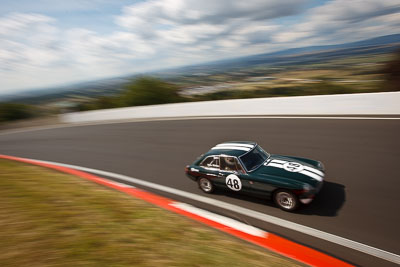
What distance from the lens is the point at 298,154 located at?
26.2 ft

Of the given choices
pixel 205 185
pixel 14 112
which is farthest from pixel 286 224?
pixel 14 112

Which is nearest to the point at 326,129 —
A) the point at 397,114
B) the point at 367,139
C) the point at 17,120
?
the point at 367,139

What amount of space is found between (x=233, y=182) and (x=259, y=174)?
0.66m

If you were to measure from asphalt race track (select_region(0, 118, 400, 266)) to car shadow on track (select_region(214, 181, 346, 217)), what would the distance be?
2 centimetres

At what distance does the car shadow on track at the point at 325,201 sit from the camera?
500 cm

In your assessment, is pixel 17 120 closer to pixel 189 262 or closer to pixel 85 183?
pixel 85 183


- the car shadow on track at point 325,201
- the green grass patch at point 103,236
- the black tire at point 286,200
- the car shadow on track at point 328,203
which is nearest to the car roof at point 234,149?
the car shadow on track at point 325,201

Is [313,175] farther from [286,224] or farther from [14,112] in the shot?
[14,112]

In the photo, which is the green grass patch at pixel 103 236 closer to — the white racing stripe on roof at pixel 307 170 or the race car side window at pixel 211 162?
the race car side window at pixel 211 162

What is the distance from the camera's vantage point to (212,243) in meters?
3.98

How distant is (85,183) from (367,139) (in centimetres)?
921

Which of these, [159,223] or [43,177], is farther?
[43,177]

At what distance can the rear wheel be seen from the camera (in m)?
4.92

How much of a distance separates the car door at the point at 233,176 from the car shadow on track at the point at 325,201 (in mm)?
378
